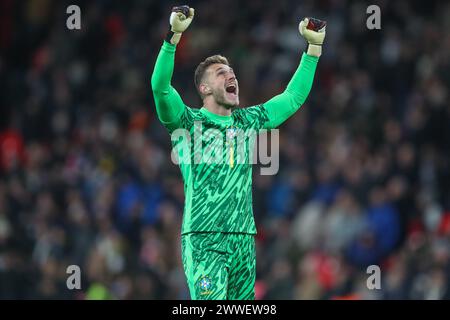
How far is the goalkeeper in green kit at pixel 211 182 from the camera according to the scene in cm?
921

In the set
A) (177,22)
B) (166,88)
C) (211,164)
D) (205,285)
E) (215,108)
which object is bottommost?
(205,285)

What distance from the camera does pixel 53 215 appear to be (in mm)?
18344

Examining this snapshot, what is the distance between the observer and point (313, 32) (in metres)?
10.1

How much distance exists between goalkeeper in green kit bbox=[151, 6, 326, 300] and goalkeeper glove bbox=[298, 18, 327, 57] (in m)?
0.84

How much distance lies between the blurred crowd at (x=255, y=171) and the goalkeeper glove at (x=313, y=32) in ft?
14.7

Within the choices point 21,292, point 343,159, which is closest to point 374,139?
point 343,159

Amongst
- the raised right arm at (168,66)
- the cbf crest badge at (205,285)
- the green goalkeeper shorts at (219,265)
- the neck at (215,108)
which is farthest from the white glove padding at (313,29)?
the cbf crest badge at (205,285)

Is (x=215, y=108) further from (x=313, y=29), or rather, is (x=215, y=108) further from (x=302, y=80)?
(x=313, y=29)

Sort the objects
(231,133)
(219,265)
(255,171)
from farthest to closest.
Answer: (255,171) < (231,133) < (219,265)

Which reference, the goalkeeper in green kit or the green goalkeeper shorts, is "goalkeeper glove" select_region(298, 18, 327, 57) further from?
the green goalkeeper shorts

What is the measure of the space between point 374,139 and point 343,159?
54 centimetres

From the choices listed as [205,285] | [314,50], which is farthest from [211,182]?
[314,50]

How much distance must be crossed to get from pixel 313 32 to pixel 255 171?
26.9 feet
